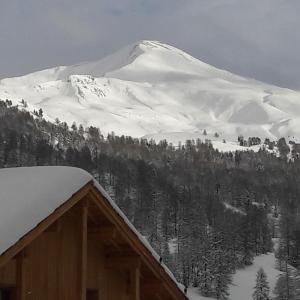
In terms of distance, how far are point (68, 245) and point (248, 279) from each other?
11329 cm

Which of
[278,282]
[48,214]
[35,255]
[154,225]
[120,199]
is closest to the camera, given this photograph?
[48,214]

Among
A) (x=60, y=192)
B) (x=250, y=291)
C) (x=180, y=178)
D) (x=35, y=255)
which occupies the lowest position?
(x=250, y=291)

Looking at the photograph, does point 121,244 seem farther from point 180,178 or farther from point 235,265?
point 180,178

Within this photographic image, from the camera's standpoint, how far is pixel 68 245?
12.6 metres

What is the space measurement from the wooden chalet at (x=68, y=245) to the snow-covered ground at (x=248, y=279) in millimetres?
91208

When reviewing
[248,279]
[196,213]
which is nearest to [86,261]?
[248,279]

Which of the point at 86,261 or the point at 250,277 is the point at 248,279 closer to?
the point at 250,277

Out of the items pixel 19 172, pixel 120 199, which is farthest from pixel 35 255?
pixel 120 199

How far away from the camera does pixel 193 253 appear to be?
12475 cm

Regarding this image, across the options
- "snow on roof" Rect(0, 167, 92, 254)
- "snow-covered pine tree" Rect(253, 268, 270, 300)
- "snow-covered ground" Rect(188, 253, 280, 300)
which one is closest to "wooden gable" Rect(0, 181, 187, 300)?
"snow on roof" Rect(0, 167, 92, 254)

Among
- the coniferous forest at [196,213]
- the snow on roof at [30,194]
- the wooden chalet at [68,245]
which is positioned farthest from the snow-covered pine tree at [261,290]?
the snow on roof at [30,194]

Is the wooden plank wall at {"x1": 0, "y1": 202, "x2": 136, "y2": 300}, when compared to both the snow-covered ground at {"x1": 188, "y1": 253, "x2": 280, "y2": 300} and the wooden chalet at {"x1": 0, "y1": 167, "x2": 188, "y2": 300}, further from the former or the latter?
the snow-covered ground at {"x1": 188, "y1": 253, "x2": 280, "y2": 300}

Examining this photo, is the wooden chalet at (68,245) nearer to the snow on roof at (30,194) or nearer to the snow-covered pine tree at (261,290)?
the snow on roof at (30,194)

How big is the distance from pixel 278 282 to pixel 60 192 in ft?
339
